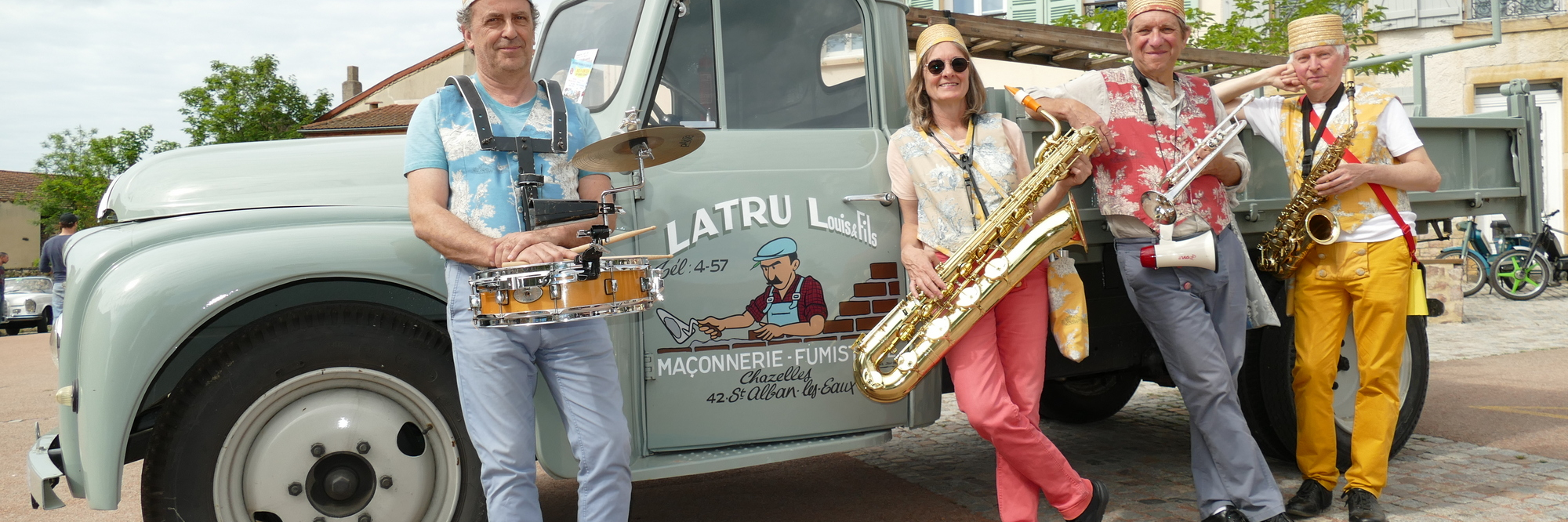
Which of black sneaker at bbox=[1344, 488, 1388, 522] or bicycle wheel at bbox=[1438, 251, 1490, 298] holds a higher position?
bicycle wheel at bbox=[1438, 251, 1490, 298]

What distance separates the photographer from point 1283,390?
460 cm

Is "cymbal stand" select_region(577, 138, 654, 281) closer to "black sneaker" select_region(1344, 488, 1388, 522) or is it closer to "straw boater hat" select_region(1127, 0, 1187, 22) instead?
"straw boater hat" select_region(1127, 0, 1187, 22)

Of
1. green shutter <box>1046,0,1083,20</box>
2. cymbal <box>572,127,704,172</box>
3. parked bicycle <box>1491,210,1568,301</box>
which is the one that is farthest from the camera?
green shutter <box>1046,0,1083,20</box>

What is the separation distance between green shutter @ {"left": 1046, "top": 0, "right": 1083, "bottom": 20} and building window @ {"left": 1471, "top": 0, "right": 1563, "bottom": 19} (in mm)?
8086

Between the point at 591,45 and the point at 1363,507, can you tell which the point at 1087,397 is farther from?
the point at 591,45

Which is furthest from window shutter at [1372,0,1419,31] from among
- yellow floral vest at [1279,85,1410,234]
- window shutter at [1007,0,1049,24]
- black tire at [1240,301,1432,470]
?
yellow floral vest at [1279,85,1410,234]

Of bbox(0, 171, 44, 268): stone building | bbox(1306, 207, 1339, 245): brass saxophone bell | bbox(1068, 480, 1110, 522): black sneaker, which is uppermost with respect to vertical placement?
bbox(0, 171, 44, 268): stone building

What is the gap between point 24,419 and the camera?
7.50 metres

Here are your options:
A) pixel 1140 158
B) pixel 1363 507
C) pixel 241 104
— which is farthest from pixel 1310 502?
pixel 241 104

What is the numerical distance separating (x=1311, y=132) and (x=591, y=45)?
278 centimetres

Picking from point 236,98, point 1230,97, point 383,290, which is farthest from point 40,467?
point 236,98

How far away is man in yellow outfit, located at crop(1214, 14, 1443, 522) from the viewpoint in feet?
12.6

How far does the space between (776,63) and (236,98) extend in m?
34.1

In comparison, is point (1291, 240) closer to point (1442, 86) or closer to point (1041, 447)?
point (1041, 447)
